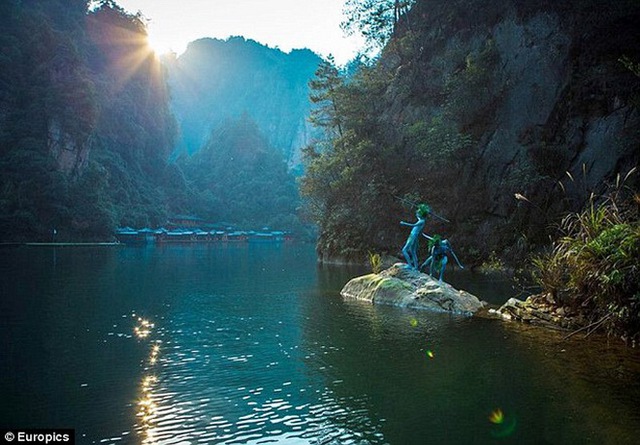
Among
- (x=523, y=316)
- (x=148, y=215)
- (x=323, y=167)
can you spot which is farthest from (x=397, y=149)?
(x=148, y=215)

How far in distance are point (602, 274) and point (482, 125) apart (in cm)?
2549

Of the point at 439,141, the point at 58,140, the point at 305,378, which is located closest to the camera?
the point at 305,378

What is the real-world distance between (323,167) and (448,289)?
26.0m

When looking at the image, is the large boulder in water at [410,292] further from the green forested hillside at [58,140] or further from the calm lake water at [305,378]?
the green forested hillside at [58,140]

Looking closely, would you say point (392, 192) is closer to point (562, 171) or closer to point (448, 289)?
point (562, 171)

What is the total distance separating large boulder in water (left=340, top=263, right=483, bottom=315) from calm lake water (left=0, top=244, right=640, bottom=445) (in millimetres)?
968

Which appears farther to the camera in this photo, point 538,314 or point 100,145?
point 100,145

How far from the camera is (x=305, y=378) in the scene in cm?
903

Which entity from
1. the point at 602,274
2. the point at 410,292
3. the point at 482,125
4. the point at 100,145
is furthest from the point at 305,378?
the point at 100,145

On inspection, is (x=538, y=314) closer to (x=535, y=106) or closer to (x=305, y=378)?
(x=305, y=378)

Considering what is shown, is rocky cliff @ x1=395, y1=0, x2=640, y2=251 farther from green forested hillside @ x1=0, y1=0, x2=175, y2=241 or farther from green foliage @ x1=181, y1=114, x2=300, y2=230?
green foliage @ x1=181, y1=114, x2=300, y2=230

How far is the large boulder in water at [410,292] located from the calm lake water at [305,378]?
3.18 feet

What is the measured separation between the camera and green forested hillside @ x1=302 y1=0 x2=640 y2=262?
28844mm

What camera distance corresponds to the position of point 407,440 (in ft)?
20.9
